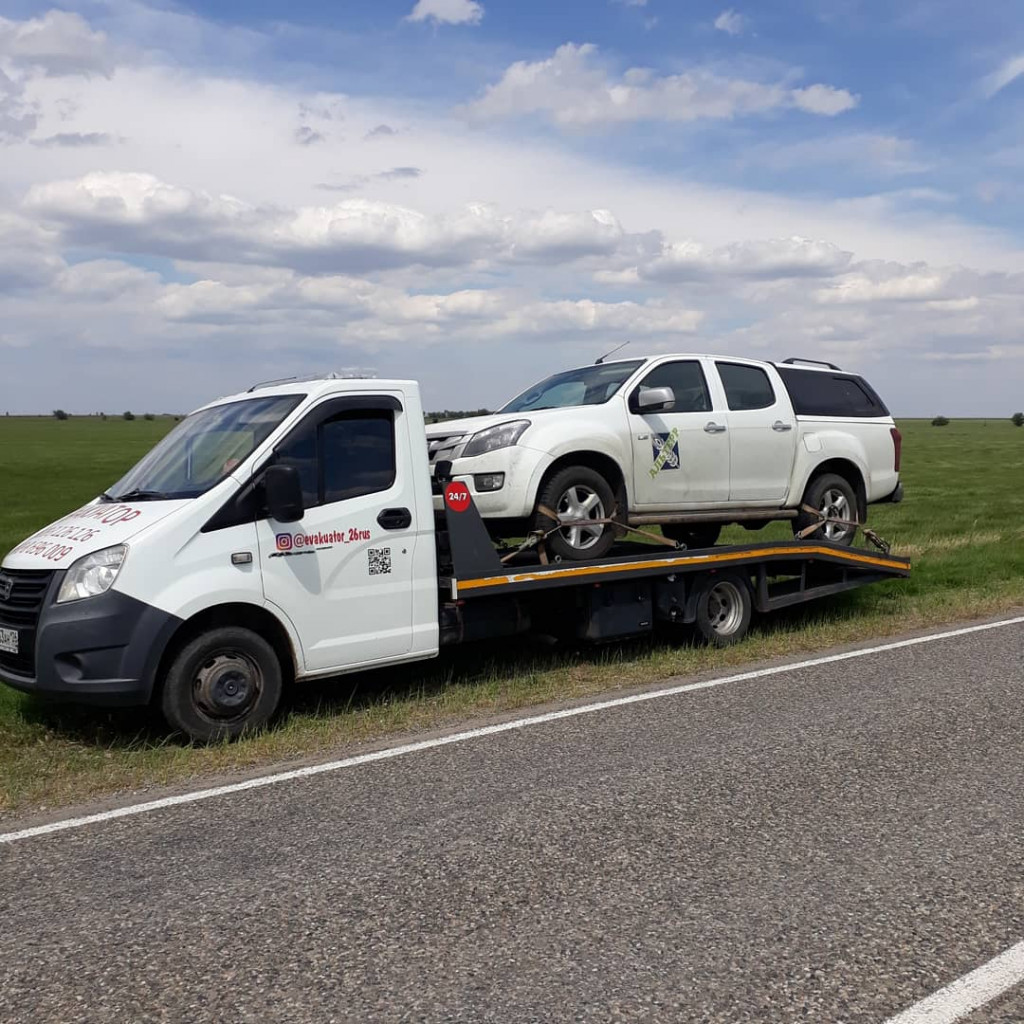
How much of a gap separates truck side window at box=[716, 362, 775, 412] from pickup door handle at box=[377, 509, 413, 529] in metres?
3.34

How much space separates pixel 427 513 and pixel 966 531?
1450 centimetres

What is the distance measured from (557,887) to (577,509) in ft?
14.0

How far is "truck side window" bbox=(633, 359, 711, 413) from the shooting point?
904cm

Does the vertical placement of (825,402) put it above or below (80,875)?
above

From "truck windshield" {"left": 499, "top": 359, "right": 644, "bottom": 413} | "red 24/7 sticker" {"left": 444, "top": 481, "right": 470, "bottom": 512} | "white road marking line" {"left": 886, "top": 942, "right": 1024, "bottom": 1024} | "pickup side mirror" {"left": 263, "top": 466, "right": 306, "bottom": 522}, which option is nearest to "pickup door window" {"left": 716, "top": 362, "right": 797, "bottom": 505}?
"truck windshield" {"left": 499, "top": 359, "right": 644, "bottom": 413}

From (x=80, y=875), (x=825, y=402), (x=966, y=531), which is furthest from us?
(x=966, y=531)

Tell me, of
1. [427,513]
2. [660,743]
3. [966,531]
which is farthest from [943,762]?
[966,531]

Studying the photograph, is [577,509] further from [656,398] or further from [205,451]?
[205,451]

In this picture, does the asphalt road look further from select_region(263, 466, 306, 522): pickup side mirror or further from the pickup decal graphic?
the pickup decal graphic

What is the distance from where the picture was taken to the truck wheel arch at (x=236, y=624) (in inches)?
258

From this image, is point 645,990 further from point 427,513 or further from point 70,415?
point 70,415

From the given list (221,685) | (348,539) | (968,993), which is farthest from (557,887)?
(348,539)

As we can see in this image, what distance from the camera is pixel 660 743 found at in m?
6.41

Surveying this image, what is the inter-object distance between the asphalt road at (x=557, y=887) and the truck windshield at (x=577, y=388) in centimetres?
316
